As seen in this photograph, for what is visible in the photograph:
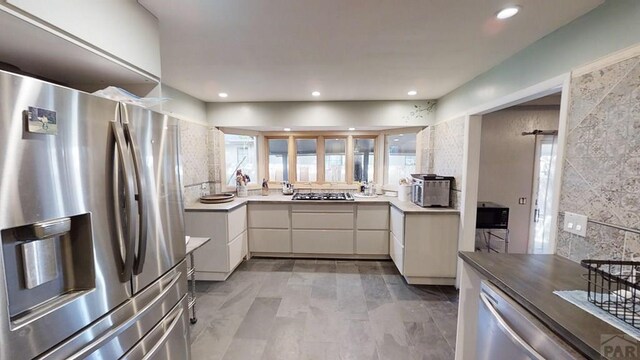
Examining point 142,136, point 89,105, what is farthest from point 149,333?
point 89,105

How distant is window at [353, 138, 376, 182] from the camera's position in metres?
4.19

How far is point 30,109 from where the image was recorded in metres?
0.70

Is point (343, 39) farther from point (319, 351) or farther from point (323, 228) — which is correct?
point (323, 228)

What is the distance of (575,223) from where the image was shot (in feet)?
4.56

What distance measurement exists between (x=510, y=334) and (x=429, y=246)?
1885 mm

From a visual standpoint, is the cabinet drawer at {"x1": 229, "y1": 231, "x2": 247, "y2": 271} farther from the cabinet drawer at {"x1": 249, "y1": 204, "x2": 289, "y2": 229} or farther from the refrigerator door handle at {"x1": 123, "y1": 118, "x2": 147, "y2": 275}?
the refrigerator door handle at {"x1": 123, "y1": 118, "x2": 147, "y2": 275}

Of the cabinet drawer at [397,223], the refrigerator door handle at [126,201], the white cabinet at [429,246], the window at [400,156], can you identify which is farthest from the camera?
the window at [400,156]

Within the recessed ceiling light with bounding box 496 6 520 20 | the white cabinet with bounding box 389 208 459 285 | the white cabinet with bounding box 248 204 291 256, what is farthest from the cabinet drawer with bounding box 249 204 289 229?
the recessed ceiling light with bounding box 496 6 520 20

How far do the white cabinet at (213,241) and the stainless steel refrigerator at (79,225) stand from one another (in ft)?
5.68

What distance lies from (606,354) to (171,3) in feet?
7.36

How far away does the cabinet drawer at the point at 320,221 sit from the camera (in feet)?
11.6

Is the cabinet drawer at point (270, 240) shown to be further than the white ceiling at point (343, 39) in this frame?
Yes

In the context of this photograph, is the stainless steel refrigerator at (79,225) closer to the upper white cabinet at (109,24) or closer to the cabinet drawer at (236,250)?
the upper white cabinet at (109,24)

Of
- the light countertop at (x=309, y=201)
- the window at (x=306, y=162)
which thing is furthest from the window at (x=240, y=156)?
the window at (x=306, y=162)
